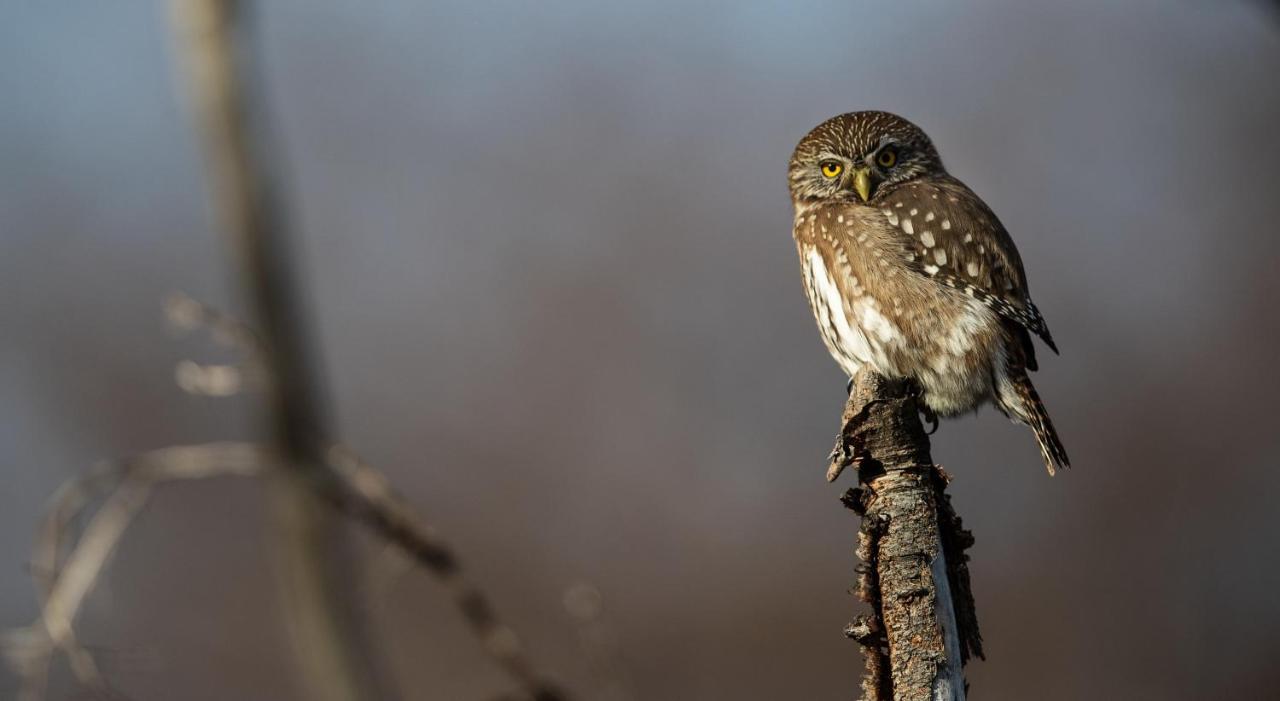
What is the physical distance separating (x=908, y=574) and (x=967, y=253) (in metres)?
1.98

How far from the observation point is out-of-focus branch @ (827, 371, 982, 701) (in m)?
2.46

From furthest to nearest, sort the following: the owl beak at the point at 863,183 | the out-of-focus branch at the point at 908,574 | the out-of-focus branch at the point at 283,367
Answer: the owl beak at the point at 863,183, the out-of-focus branch at the point at 908,574, the out-of-focus branch at the point at 283,367

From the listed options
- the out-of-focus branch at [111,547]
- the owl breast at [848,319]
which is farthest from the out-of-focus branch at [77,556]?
the owl breast at [848,319]

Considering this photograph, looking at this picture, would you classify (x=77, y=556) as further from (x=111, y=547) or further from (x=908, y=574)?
(x=908, y=574)

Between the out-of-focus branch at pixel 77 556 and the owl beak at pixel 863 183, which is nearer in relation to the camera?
the out-of-focus branch at pixel 77 556

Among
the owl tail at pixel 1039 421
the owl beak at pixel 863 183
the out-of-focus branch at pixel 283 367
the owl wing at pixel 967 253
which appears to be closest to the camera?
the out-of-focus branch at pixel 283 367

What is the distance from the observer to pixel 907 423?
2748 mm

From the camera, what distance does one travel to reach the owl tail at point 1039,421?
159 inches

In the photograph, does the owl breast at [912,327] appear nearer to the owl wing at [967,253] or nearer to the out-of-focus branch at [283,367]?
the owl wing at [967,253]

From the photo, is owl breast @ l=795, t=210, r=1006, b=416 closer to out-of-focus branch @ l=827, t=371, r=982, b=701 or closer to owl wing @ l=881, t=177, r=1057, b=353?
owl wing @ l=881, t=177, r=1057, b=353

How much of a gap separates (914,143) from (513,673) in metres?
3.26

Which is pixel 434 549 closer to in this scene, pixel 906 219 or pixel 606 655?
pixel 606 655

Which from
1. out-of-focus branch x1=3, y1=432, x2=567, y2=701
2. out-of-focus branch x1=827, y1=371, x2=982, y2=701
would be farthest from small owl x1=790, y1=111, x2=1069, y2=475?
out-of-focus branch x1=3, y1=432, x2=567, y2=701

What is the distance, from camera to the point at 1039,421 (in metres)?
4.07
